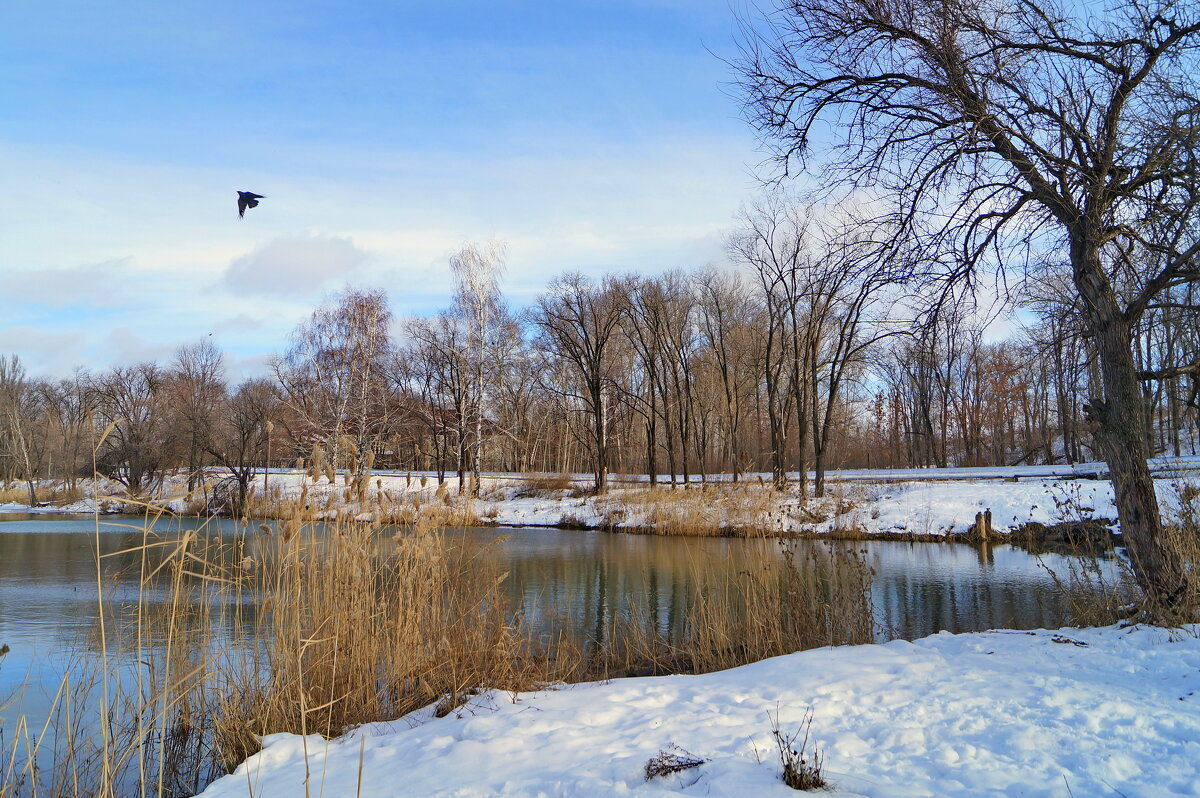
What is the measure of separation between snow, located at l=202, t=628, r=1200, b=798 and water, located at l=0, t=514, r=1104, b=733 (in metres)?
1.80

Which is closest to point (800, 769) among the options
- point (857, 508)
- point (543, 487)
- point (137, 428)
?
point (857, 508)

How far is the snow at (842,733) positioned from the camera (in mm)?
3309

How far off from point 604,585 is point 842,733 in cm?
960

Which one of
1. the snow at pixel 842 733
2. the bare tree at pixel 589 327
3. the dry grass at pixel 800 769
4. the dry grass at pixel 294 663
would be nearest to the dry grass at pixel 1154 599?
the snow at pixel 842 733

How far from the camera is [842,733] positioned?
398 cm

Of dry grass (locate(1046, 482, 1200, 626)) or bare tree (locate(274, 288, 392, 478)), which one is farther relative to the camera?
bare tree (locate(274, 288, 392, 478))

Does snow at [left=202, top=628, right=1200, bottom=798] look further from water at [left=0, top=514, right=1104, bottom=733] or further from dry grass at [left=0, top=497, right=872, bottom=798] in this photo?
water at [left=0, top=514, right=1104, bottom=733]

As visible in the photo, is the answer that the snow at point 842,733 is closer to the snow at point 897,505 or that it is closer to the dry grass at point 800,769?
the dry grass at point 800,769

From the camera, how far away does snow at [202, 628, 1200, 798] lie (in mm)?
3309

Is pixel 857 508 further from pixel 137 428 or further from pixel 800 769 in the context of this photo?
pixel 137 428

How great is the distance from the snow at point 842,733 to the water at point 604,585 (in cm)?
180

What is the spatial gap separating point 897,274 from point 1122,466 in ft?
8.70

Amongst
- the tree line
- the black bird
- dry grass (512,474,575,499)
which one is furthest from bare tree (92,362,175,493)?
the black bird

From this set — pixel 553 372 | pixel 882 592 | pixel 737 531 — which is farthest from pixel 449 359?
pixel 882 592
